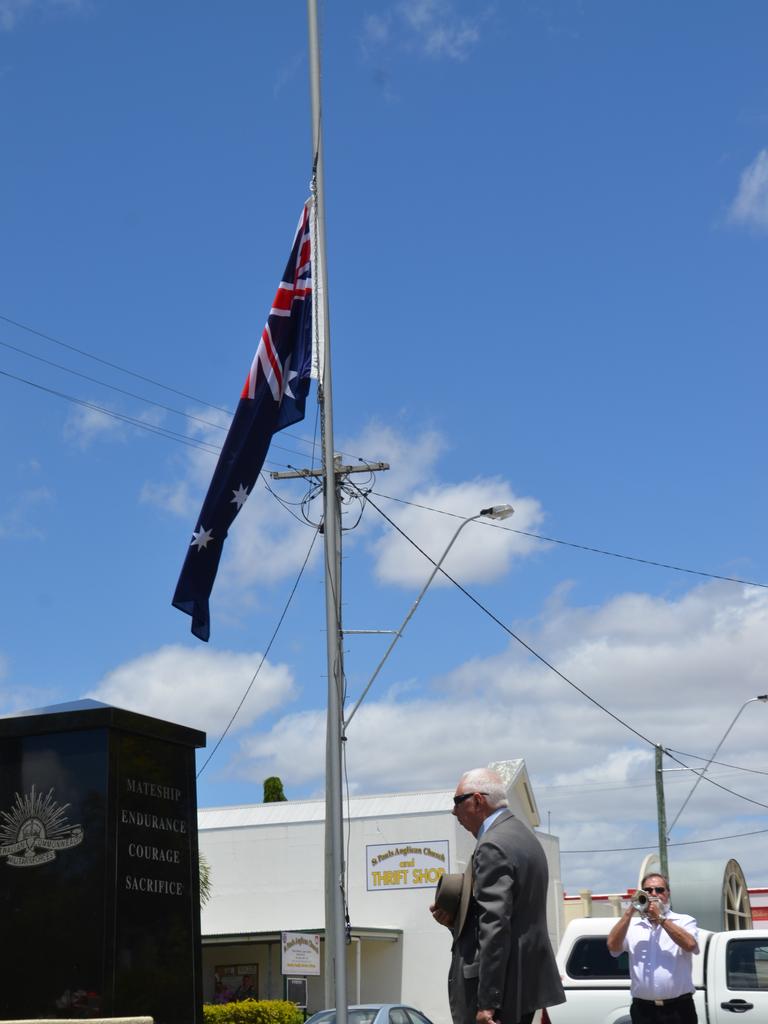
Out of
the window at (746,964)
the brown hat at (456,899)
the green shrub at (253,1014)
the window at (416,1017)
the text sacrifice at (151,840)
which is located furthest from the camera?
the green shrub at (253,1014)

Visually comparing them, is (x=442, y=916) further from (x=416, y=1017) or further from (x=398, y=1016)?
(x=416, y=1017)

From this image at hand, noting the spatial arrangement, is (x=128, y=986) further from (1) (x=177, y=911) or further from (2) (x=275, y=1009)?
(2) (x=275, y=1009)

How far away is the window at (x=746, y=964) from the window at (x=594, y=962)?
990 mm

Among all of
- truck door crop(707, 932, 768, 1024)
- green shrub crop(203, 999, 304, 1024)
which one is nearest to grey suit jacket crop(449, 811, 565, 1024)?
truck door crop(707, 932, 768, 1024)

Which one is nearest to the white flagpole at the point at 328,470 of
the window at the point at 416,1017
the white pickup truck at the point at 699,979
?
the white pickup truck at the point at 699,979

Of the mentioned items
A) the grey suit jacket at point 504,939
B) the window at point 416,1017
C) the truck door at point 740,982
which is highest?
the grey suit jacket at point 504,939

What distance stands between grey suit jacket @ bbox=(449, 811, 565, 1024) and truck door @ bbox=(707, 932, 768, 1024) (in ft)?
21.7

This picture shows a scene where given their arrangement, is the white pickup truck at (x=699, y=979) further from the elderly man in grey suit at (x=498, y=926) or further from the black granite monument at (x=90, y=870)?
the elderly man in grey suit at (x=498, y=926)

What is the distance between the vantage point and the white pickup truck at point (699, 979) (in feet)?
39.7

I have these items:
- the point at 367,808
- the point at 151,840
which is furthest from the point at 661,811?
the point at 151,840

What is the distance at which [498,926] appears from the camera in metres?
5.79

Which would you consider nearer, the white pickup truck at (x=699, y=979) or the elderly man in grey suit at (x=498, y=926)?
the elderly man in grey suit at (x=498, y=926)

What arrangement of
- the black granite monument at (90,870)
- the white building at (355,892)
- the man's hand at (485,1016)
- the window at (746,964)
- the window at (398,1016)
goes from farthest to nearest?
the white building at (355,892)
the window at (398,1016)
the window at (746,964)
the black granite monument at (90,870)
the man's hand at (485,1016)

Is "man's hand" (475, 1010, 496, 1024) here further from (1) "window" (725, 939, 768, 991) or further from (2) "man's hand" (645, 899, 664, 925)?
(1) "window" (725, 939, 768, 991)
